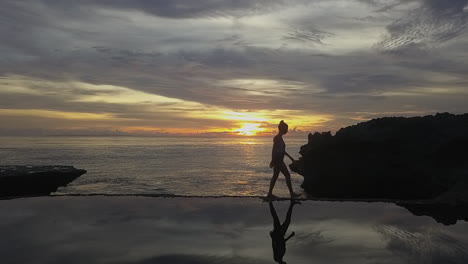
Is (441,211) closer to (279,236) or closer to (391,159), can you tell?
(279,236)

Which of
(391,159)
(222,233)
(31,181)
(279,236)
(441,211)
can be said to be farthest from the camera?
(31,181)

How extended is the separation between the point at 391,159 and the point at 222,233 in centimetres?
1195

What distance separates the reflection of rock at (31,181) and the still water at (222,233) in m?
9.20

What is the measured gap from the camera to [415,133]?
16.4 meters

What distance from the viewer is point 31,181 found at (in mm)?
19656

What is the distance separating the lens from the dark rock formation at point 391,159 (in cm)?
1529

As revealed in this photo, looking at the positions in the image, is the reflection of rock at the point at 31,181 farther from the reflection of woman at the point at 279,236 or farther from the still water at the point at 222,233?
the reflection of woman at the point at 279,236

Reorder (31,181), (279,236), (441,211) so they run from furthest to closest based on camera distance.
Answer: (31,181) < (441,211) < (279,236)

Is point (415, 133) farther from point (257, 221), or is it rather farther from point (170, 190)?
point (170, 190)

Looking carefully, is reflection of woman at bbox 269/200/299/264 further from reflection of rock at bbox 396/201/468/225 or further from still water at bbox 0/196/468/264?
reflection of rock at bbox 396/201/468/225

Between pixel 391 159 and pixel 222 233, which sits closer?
pixel 222 233

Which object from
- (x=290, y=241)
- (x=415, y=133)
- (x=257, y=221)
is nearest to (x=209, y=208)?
(x=257, y=221)

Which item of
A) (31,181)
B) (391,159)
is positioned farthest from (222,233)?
(31,181)

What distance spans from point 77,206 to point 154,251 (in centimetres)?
500
